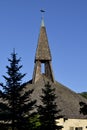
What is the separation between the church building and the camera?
4903cm

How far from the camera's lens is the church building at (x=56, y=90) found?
49.0 meters

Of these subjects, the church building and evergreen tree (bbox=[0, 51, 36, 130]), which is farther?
the church building

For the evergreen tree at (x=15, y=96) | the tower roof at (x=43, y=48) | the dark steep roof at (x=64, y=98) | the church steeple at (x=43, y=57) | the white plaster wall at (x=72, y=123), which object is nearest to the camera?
the evergreen tree at (x=15, y=96)

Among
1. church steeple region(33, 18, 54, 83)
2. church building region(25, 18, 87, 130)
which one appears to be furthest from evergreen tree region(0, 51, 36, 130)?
church steeple region(33, 18, 54, 83)

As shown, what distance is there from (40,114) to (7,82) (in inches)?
220

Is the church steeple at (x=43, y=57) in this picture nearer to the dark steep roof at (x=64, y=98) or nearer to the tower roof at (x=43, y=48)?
the tower roof at (x=43, y=48)

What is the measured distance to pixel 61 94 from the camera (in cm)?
5228

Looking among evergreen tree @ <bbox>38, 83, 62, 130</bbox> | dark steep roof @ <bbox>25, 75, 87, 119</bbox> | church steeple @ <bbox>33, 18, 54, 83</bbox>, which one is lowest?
evergreen tree @ <bbox>38, 83, 62, 130</bbox>

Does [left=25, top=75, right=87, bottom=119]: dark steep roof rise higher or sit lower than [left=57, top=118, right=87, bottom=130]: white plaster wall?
higher

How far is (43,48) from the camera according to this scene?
57.4m

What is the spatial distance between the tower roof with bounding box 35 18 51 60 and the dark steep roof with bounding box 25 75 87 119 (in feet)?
10.5

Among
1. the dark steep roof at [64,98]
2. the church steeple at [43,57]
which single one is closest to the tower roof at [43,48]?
the church steeple at [43,57]

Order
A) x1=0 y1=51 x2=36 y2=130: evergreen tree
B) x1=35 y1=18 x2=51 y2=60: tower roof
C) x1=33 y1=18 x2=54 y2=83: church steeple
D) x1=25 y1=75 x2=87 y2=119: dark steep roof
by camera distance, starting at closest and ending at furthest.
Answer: x1=0 y1=51 x2=36 y2=130: evergreen tree
x1=25 y1=75 x2=87 y2=119: dark steep roof
x1=33 y1=18 x2=54 y2=83: church steeple
x1=35 y1=18 x2=51 y2=60: tower roof

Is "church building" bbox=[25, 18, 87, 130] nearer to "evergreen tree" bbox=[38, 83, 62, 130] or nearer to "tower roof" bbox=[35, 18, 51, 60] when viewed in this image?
"tower roof" bbox=[35, 18, 51, 60]
